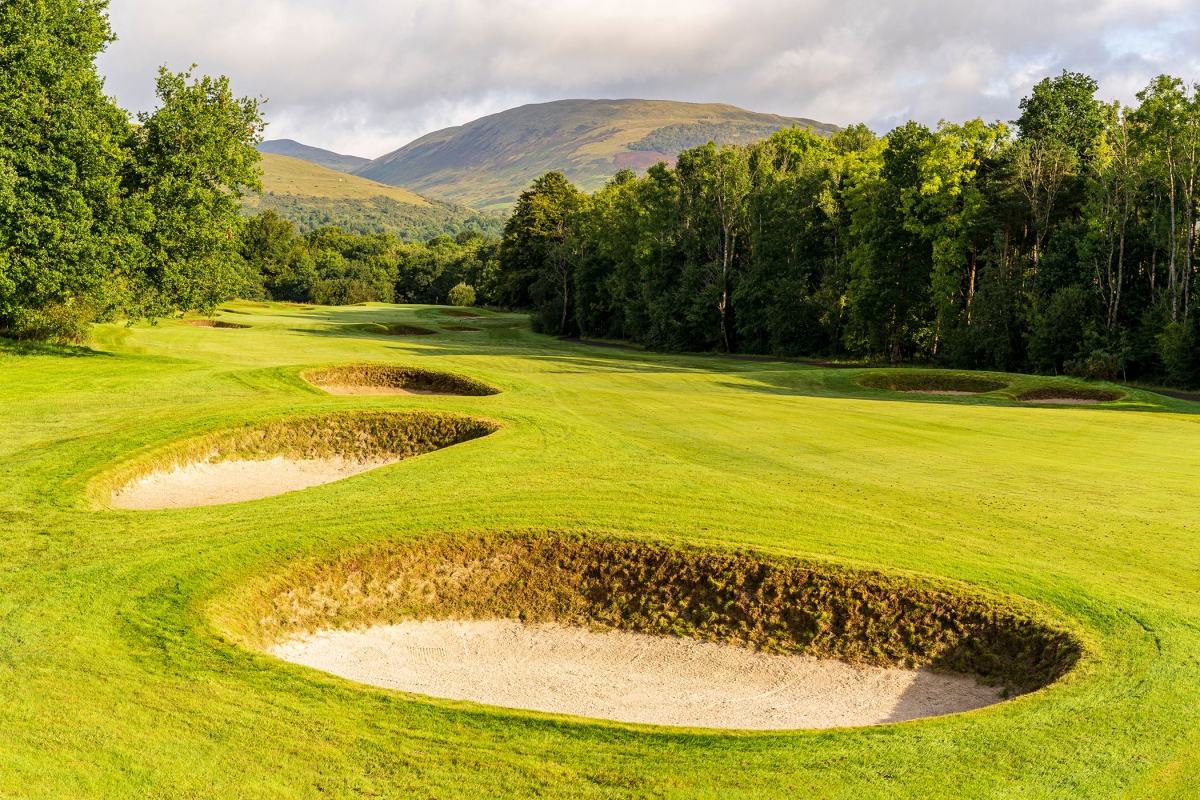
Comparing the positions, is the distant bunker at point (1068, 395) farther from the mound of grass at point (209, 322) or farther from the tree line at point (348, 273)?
the tree line at point (348, 273)

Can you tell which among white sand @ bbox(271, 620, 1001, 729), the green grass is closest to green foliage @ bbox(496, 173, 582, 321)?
the green grass

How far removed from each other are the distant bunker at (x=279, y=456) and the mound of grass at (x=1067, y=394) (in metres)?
22.1

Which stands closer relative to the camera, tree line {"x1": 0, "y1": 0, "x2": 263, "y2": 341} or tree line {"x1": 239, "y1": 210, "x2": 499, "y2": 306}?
tree line {"x1": 0, "y1": 0, "x2": 263, "y2": 341}

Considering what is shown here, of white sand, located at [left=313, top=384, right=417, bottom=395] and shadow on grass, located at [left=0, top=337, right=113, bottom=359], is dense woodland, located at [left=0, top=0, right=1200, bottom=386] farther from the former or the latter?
white sand, located at [left=313, top=384, right=417, bottom=395]

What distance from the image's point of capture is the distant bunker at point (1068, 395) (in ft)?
97.7

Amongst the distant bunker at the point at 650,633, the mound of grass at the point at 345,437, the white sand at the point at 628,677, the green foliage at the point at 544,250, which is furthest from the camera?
the green foliage at the point at 544,250

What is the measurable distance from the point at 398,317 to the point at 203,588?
69.8m

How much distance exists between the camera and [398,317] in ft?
253

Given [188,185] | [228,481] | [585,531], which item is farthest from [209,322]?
[585,531]

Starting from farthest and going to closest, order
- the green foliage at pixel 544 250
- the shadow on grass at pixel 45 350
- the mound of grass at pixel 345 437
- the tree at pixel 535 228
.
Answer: the tree at pixel 535 228, the green foliage at pixel 544 250, the shadow on grass at pixel 45 350, the mound of grass at pixel 345 437

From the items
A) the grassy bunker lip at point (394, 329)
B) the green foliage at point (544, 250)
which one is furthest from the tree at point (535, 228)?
the grassy bunker lip at point (394, 329)

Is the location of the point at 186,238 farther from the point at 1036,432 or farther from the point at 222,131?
the point at 1036,432

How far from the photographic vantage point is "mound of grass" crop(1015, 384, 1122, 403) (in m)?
30.0

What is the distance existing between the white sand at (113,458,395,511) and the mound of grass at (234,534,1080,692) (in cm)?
526
